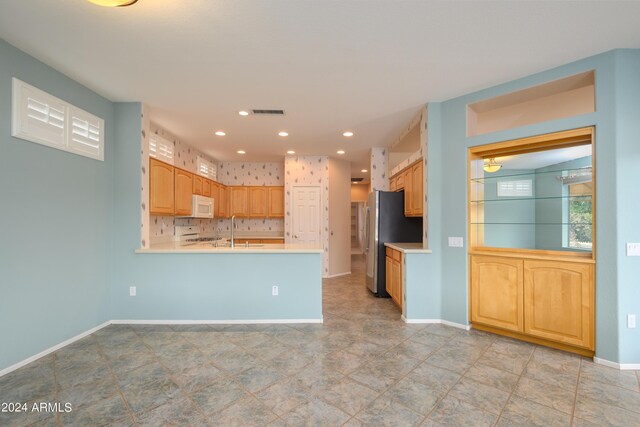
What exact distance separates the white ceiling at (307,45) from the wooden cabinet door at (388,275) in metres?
2.31

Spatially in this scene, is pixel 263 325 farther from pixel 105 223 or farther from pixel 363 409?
pixel 105 223

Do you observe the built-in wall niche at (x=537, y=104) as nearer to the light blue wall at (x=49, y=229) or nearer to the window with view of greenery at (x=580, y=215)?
the window with view of greenery at (x=580, y=215)

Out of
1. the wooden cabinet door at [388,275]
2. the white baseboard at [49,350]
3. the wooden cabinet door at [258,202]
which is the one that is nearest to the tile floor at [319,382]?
the white baseboard at [49,350]

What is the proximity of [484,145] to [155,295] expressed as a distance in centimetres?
427

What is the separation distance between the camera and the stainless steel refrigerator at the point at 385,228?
4.55m

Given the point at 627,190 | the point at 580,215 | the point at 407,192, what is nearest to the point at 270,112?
the point at 407,192

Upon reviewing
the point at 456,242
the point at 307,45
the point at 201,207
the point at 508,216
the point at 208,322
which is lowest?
the point at 208,322

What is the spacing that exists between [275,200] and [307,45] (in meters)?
4.30

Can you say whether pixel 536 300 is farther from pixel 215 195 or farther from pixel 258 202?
pixel 215 195

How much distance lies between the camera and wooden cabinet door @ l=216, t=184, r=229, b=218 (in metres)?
5.89

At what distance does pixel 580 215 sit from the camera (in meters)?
2.68

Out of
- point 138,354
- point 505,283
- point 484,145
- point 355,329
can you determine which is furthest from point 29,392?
point 484,145

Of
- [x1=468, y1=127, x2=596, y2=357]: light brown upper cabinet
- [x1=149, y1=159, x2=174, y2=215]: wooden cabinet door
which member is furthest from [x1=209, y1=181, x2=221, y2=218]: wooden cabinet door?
[x1=468, y1=127, x2=596, y2=357]: light brown upper cabinet

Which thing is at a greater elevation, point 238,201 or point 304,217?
point 238,201
